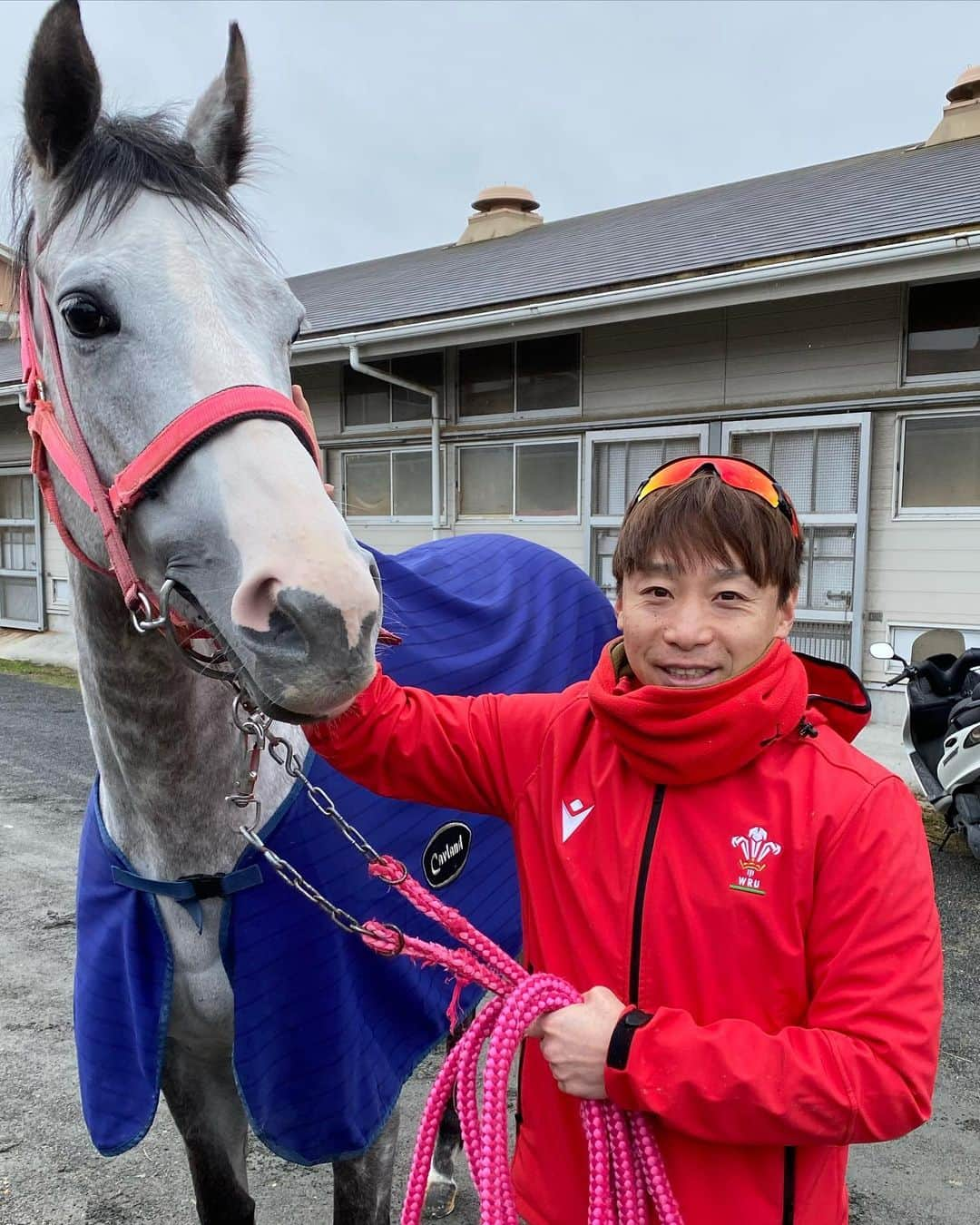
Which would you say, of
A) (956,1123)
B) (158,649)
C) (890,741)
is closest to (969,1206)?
(956,1123)

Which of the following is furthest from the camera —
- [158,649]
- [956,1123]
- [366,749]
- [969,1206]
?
[956,1123]

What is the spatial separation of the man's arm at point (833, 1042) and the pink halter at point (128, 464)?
792mm

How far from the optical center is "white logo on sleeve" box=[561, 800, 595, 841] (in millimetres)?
1148

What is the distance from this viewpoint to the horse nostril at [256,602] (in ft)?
3.20

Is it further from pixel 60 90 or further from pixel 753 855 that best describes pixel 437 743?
pixel 60 90

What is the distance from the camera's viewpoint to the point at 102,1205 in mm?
2119

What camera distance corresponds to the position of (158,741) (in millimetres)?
1414

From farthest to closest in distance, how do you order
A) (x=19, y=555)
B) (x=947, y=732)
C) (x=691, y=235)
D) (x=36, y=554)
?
1. (x=19, y=555)
2. (x=36, y=554)
3. (x=691, y=235)
4. (x=947, y=732)

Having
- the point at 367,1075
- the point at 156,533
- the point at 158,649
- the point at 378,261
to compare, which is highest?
the point at 378,261

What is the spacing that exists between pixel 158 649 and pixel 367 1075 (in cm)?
88

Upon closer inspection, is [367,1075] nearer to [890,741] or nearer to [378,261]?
[890,741]

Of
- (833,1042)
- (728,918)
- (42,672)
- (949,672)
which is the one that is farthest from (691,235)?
(42,672)

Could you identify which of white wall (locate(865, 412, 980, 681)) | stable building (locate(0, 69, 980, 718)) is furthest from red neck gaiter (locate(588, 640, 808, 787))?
white wall (locate(865, 412, 980, 681))

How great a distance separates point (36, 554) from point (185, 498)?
38.4 ft
